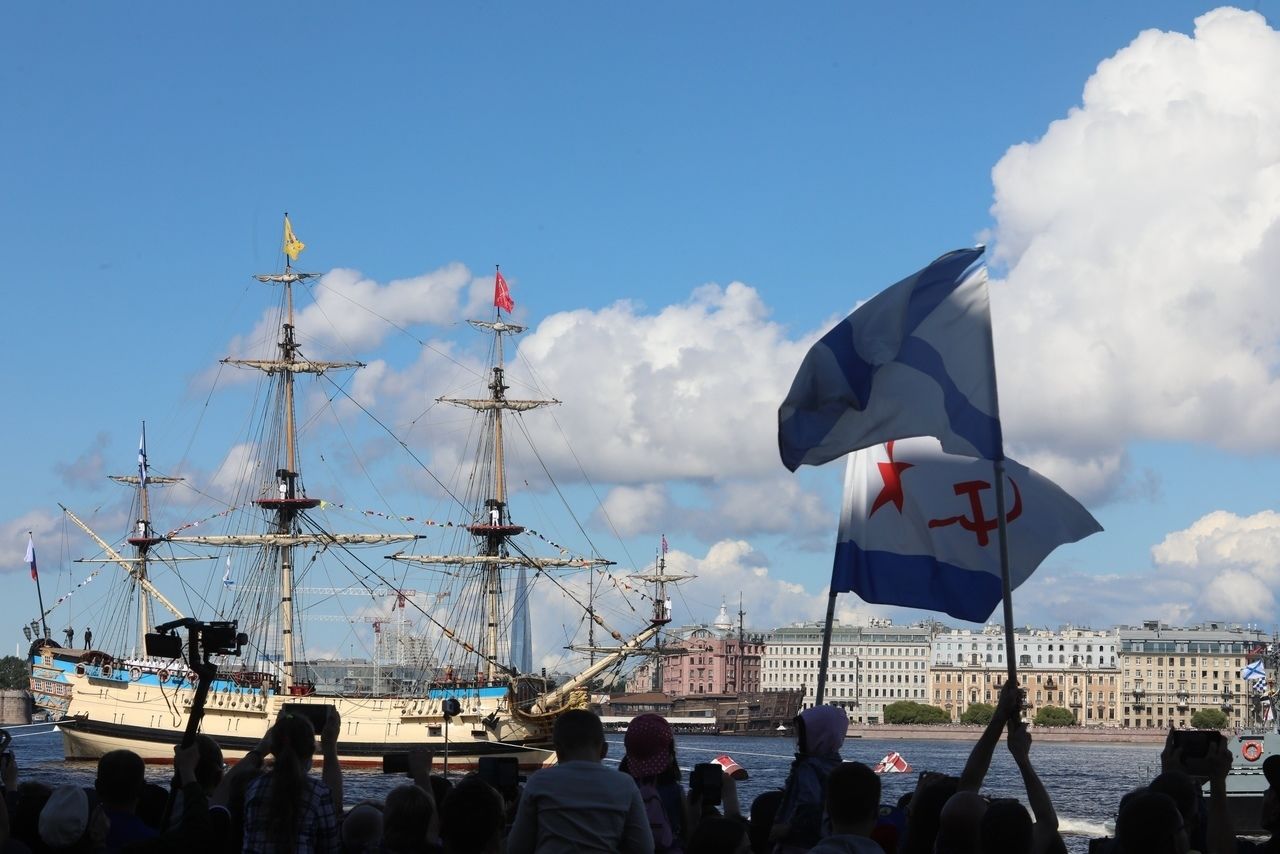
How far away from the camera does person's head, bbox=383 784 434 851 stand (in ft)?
20.5

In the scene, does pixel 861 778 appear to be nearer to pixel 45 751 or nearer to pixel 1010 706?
pixel 1010 706

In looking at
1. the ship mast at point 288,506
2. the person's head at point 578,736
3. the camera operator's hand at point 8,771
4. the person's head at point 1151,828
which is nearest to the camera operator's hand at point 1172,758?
the person's head at point 1151,828

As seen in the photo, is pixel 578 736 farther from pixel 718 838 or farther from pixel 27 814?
pixel 27 814

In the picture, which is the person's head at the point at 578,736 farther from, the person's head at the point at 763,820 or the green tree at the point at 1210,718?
the green tree at the point at 1210,718

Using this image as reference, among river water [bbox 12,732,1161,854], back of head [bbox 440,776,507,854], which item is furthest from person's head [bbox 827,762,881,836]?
river water [bbox 12,732,1161,854]

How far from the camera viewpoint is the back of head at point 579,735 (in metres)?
6.11

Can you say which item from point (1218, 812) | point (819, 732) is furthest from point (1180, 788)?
point (819, 732)

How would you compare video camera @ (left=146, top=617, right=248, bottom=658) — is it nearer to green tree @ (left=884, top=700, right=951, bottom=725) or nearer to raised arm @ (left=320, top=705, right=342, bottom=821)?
raised arm @ (left=320, top=705, right=342, bottom=821)

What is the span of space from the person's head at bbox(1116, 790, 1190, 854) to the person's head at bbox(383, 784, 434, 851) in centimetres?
236

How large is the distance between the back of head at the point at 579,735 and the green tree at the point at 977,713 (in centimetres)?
15884

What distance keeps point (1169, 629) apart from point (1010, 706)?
18382cm

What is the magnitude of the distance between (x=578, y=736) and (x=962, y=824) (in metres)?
1.32

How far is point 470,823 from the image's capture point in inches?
229

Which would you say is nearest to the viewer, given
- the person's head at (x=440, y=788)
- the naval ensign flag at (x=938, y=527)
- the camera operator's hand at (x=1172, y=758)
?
the camera operator's hand at (x=1172, y=758)
